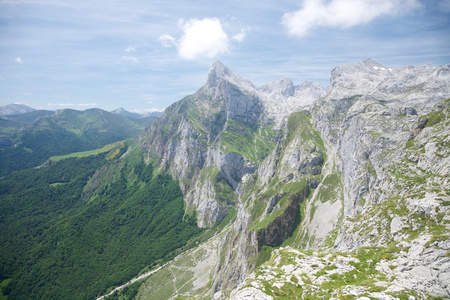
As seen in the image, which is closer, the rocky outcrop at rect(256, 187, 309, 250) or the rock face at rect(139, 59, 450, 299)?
the rock face at rect(139, 59, 450, 299)

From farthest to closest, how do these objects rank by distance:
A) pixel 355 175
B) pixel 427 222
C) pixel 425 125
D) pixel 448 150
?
pixel 355 175 → pixel 425 125 → pixel 448 150 → pixel 427 222

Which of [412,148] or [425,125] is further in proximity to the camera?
[425,125]

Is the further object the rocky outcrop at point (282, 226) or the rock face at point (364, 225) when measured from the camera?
the rocky outcrop at point (282, 226)

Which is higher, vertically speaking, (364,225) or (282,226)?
(364,225)

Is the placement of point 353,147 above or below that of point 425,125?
below

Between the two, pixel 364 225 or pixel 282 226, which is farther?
pixel 282 226

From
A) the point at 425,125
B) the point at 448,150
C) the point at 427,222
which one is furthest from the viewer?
the point at 425,125

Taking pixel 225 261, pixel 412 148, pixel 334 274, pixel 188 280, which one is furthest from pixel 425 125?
pixel 188 280

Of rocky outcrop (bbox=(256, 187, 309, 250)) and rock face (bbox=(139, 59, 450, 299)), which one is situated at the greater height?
rock face (bbox=(139, 59, 450, 299))

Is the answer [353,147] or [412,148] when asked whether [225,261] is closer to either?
[353,147]

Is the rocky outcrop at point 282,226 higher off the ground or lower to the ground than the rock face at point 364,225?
lower

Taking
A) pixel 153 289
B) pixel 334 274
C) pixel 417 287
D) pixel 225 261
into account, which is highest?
pixel 417 287
